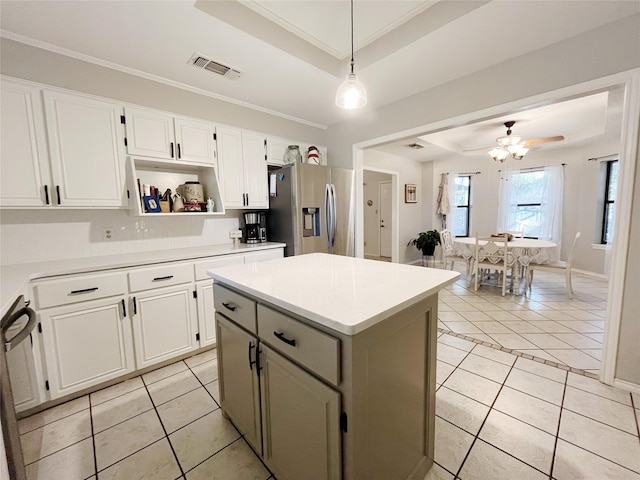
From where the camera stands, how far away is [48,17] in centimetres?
165

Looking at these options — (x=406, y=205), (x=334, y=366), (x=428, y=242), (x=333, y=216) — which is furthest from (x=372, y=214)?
(x=334, y=366)

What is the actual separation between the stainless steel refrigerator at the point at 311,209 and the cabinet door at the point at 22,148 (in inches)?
75.1

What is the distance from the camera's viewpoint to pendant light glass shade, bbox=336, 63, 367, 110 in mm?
1524

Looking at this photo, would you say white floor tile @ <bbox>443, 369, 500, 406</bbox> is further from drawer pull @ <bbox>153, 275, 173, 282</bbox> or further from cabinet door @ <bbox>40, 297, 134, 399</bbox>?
cabinet door @ <bbox>40, 297, 134, 399</bbox>

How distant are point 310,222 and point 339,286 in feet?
6.31

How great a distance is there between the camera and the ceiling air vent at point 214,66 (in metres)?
2.10

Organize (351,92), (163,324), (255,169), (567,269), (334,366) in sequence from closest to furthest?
(334,366)
(351,92)
(163,324)
(255,169)
(567,269)

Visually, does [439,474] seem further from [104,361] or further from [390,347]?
[104,361]

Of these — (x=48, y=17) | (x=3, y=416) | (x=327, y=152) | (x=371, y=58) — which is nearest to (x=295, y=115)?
(x=327, y=152)

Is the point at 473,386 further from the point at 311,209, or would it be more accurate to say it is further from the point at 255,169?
the point at 255,169

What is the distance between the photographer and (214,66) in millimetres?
2217

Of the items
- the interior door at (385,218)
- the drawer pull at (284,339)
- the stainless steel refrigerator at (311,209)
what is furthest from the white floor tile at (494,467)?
the interior door at (385,218)

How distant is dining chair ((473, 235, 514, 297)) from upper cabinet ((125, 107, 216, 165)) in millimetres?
3971

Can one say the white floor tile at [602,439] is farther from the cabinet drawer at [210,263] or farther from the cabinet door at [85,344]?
the cabinet door at [85,344]
